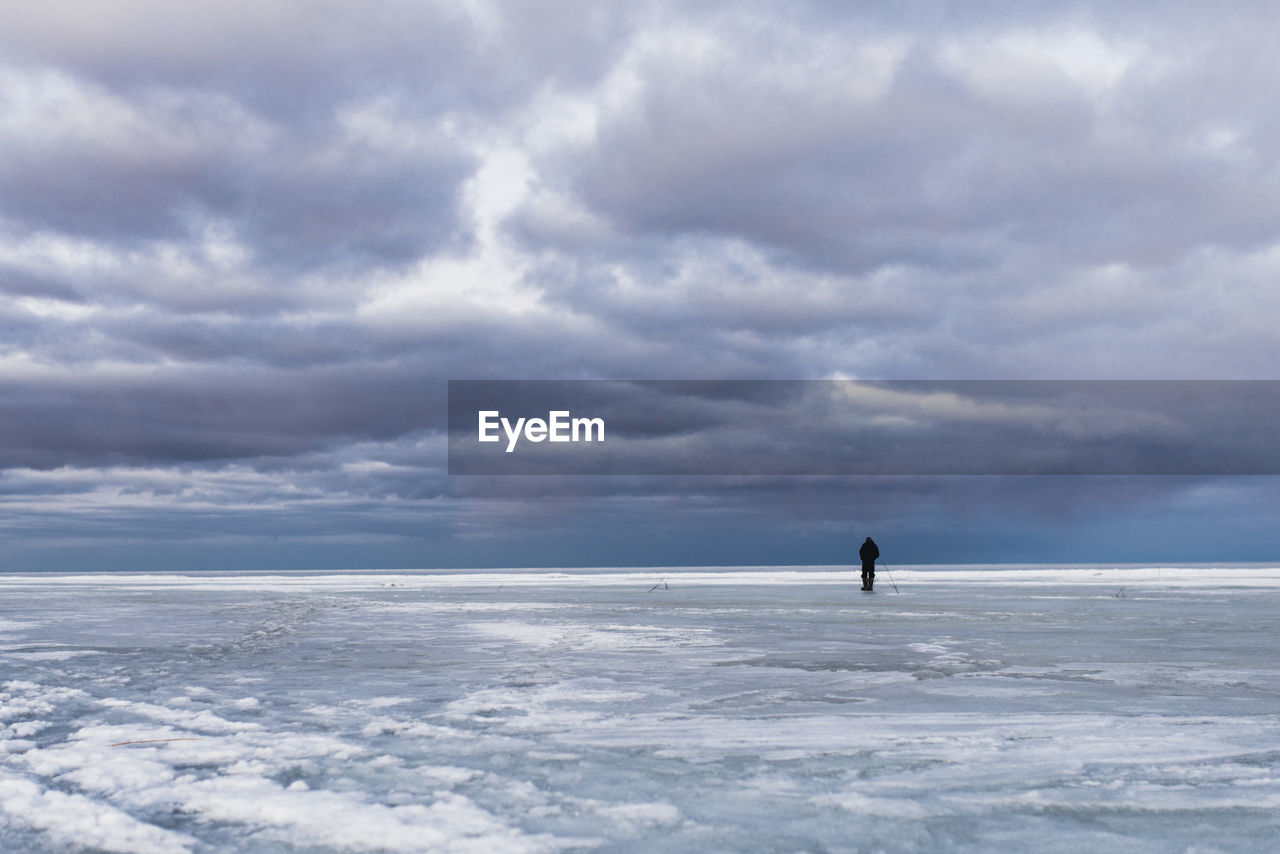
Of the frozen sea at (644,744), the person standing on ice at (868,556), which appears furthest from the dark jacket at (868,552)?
the frozen sea at (644,744)

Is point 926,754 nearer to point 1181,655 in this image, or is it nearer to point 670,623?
point 1181,655

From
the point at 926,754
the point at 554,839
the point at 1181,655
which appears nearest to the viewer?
the point at 554,839

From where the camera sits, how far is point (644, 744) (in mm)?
6996

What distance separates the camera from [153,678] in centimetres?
1073

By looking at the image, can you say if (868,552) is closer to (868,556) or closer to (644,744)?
(868,556)

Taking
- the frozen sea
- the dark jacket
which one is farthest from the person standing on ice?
the frozen sea

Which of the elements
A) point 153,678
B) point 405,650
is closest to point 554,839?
point 153,678

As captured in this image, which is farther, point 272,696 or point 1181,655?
point 1181,655

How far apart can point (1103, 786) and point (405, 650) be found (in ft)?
32.4

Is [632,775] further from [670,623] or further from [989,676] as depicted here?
[670,623]

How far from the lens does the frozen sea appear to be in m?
4.92

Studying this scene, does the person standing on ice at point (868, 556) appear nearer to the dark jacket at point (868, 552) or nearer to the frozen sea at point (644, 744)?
the dark jacket at point (868, 552)

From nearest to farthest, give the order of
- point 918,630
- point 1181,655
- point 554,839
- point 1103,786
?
1. point 554,839
2. point 1103,786
3. point 1181,655
4. point 918,630

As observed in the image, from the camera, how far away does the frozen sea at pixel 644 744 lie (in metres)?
4.92
